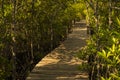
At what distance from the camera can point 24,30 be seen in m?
15.0

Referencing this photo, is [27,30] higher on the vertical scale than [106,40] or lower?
lower

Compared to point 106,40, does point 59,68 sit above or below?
below

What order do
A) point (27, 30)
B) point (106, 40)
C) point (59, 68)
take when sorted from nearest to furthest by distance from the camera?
point (106, 40), point (59, 68), point (27, 30)

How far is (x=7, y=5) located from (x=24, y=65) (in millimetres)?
4654

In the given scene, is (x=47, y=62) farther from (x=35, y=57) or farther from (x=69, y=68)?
(x=35, y=57)

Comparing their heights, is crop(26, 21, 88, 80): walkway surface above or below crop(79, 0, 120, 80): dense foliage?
below

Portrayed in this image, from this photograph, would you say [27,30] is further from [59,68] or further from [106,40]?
[106,40]

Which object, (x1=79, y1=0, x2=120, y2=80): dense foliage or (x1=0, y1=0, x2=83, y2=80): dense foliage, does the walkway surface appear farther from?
(x1=0, y1=0, x2=83, y2=80): dense foliage

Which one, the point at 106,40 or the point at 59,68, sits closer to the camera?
the point at 106,40

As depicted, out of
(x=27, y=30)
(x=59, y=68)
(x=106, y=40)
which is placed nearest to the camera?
(x=106, y=40)

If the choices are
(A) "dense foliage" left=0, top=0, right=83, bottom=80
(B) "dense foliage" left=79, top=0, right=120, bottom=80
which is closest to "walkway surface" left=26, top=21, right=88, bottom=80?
(B) "dense foliage" left=79, top=0, right=120, bottom=80

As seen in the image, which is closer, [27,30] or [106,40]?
[106,40]

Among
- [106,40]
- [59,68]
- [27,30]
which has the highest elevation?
[106,40]

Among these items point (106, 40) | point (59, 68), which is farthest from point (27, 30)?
point (106, 40)
